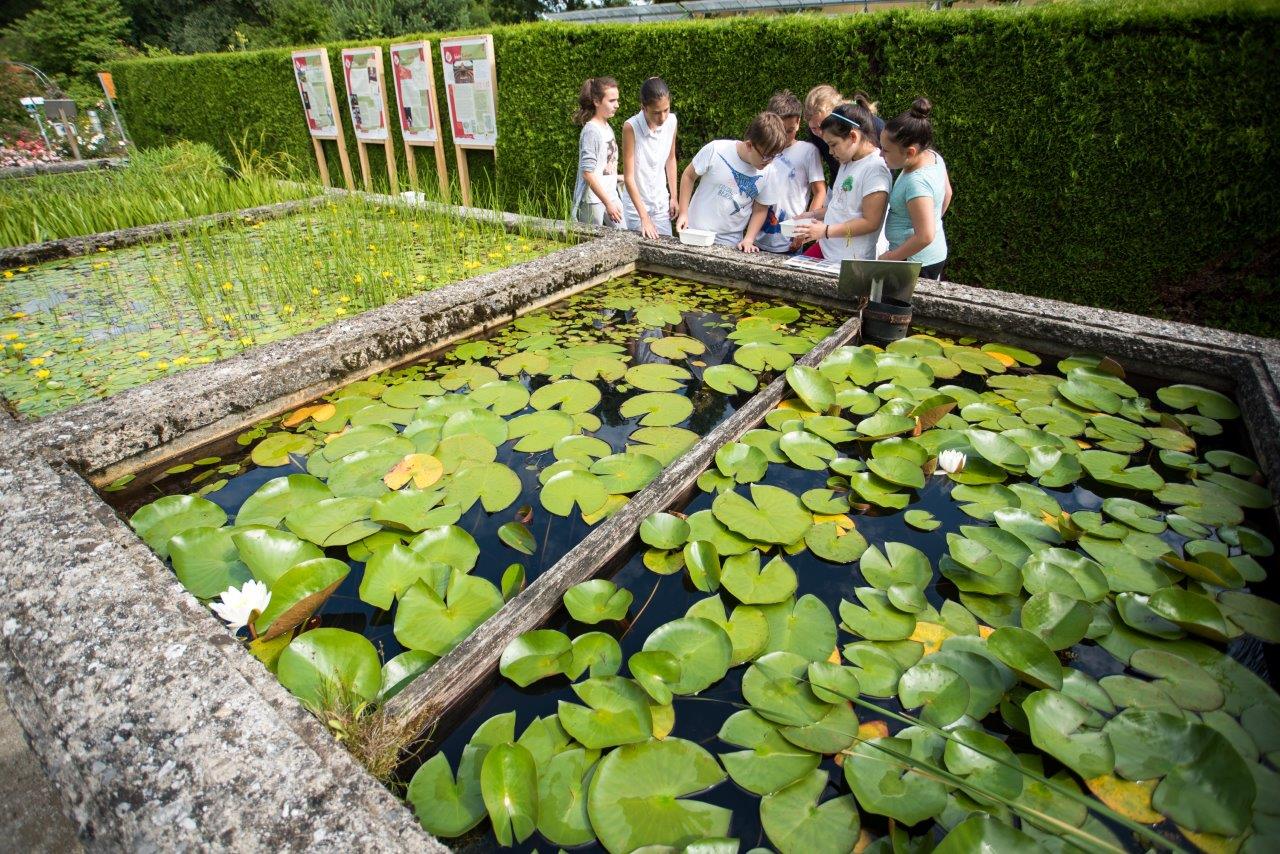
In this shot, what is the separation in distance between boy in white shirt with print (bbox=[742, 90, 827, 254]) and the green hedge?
1320 mm

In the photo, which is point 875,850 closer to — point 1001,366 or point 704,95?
point 1001,366

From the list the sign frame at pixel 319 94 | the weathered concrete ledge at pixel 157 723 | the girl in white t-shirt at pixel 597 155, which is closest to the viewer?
the weathered concrete ledge at pixel 157 723

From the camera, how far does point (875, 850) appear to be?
0.93 meters

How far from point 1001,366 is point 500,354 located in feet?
6.67

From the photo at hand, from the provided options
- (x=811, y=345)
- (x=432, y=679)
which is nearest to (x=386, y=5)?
(x=811, y=345)

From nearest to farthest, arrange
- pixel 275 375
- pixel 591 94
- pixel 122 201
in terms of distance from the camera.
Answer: pixel 275 375 → pixel 591 94 → pixel 122 201

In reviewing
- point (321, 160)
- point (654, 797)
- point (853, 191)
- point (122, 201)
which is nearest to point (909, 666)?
point (654, 797)

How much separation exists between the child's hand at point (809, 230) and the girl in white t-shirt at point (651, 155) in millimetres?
846

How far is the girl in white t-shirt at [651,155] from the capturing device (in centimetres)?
334

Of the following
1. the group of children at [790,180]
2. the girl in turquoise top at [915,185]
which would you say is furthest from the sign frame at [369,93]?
the girl in turquoise top at [915,185]

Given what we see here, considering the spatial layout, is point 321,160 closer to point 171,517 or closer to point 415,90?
point 415,90

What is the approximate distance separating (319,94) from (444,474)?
27.3 ft

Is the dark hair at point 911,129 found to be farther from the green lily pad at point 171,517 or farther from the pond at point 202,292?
the green lily pad at point 171,517

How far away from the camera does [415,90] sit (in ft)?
21.4
